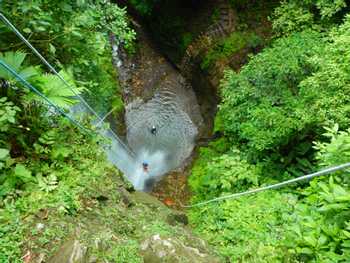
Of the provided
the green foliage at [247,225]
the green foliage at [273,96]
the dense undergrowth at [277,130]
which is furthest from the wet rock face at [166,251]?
the green foliage at [273,96]

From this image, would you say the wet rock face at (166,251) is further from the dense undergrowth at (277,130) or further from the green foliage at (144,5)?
the green foliage at (144,5)

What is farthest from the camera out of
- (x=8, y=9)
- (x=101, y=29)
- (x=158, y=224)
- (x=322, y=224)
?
(x=101, y=29)

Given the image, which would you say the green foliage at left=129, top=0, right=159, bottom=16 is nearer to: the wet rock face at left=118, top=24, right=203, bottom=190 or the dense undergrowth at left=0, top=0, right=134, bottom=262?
the wet rock face at left=118, top=24, right=203, bottom=190

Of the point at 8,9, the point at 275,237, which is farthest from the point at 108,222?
the point at 8,9

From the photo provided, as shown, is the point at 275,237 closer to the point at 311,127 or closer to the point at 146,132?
the point at 311,127

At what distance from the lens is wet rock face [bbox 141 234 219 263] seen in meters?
4.20

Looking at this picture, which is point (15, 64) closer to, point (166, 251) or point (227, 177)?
point (166, 251)

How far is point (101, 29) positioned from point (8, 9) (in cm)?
193

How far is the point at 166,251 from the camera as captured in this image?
14.0ft

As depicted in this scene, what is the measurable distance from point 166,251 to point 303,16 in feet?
20.9

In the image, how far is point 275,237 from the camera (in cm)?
518

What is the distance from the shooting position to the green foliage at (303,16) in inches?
307

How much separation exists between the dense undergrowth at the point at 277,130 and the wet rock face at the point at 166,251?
0.90m

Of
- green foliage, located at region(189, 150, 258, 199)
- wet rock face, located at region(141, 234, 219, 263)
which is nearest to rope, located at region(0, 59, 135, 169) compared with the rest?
wet rock face, located at region(141, 234, 219, 263)
